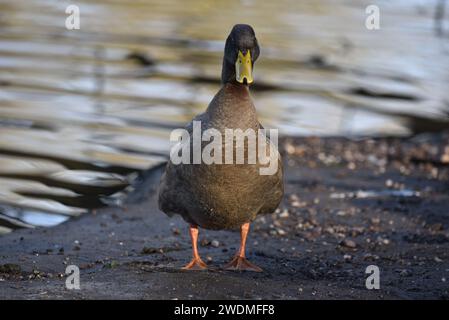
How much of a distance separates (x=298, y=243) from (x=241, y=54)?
2.58 meters

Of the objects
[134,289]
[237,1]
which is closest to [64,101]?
[134,289]

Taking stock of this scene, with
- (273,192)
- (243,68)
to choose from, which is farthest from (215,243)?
(243,68)

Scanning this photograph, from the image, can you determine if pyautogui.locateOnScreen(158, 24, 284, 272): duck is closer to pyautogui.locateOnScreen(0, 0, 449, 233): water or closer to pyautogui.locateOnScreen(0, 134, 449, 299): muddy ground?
pyautogui.locateOnScreen(0, 134, 449, 299): muddy ground

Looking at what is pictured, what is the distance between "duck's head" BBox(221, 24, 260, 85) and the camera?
21.9 ft

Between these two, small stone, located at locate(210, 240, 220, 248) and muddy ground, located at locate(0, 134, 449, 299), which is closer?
muddy ground, located at locate(0, 134, 449, 299)

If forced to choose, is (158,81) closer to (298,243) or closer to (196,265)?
(298,243)

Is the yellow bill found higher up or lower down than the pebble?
higher up

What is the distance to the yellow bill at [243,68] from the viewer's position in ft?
21.9

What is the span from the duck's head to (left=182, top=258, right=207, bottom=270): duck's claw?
5.21ft

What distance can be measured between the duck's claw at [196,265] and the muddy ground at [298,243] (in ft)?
0.38

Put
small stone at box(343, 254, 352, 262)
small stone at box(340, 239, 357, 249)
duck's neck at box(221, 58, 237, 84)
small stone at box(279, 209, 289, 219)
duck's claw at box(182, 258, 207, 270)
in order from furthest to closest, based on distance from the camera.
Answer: small stone at box(279, 209, 289, 219) → small stone at box(340, 239, 357, 249) → small stone at box(343, 254, 352, 262) → duck's claw at box(182, 258, 207, 270) → duck's neck at box(221, 58, 237, 84)

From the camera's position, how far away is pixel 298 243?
8578 millimetres

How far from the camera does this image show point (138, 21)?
20.9m

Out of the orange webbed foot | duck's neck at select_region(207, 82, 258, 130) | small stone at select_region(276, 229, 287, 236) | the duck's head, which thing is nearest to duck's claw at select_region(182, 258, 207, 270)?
the orange webbed foot
